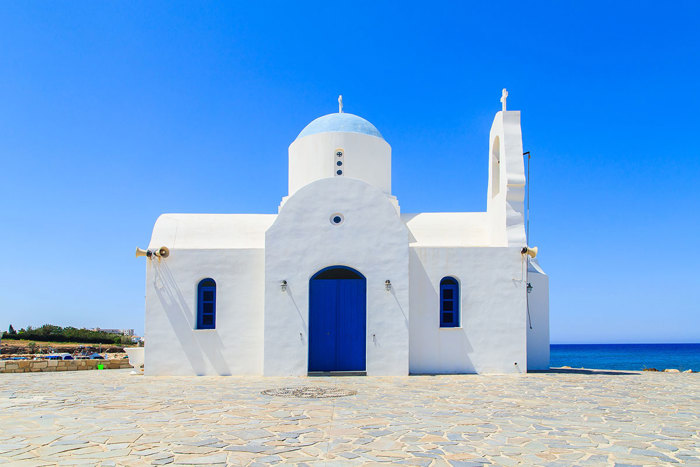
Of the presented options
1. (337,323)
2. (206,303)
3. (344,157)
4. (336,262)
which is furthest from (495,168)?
(206,303)

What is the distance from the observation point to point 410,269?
15.4 m

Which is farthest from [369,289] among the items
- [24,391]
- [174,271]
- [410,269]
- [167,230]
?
[24,391]

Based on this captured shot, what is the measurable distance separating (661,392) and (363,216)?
760 centimetres

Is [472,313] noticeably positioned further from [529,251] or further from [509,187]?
[509,187]

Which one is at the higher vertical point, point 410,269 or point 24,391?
point 410,269

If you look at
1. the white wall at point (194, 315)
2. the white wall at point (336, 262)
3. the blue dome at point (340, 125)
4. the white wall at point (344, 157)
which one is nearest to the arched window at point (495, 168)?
the white wall at point (344, 157)

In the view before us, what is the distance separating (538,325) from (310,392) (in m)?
7.95

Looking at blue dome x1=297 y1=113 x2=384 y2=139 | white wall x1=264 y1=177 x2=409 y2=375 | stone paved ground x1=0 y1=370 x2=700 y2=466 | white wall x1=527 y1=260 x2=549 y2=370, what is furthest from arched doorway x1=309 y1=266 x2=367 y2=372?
blue dome x1=297 y1=113 x2=384 y2=139

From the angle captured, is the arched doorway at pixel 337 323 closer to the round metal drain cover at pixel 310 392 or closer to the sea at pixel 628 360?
the round metal drain cover at pixel 310 392

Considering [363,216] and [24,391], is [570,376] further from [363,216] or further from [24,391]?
[24,391]

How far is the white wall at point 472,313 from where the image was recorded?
15.0 m

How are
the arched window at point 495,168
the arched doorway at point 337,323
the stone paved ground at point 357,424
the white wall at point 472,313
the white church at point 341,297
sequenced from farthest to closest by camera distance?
the arched window at point 495,168 < the white wall at point 472,313 < the arched doorway at point 337,323 < the white church at point 341,297 < the stone paved ground at point 357,424

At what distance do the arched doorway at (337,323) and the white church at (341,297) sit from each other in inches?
1.0

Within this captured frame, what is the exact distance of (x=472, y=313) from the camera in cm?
1517
